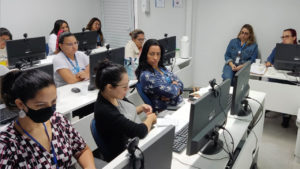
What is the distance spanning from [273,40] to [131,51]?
85.7 inches

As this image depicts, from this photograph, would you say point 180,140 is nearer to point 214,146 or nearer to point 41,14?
point 214,146

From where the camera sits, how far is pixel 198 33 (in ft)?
16.3

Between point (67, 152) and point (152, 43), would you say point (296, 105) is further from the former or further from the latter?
point (67, 152)

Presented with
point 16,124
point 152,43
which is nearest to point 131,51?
point 152,43

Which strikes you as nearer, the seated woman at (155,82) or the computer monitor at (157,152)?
the computer monitor at (157,152)

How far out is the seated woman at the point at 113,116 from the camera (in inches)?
65.3

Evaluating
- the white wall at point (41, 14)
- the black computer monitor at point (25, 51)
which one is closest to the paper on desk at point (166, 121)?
the black computer monitor at point (25, 51)

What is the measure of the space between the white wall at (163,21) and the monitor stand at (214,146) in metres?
3.56

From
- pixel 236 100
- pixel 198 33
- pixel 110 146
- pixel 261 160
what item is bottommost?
pixel 261 160

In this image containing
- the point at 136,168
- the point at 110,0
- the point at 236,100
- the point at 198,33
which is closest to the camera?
the point at 136,168

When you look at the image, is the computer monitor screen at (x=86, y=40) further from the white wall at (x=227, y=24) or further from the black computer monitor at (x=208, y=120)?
the black computer monitor at (x=208, y=120)

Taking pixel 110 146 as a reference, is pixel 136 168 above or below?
above

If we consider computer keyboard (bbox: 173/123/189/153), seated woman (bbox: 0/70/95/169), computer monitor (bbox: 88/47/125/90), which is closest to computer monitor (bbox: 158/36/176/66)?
computer monitor (bbox: 88/47/125/90)

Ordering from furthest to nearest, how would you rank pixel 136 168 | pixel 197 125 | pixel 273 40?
pixel 273 40 < pixel 197 125 < pixel 136 168
